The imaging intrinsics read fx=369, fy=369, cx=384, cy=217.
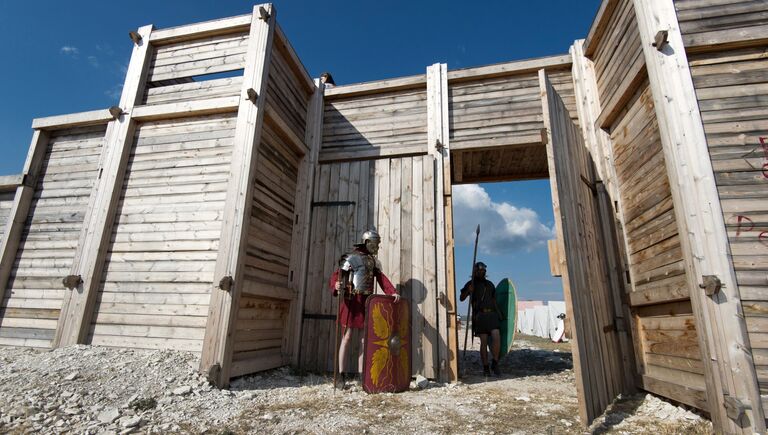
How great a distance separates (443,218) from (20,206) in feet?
21.4

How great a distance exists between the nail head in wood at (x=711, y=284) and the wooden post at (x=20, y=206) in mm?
8580

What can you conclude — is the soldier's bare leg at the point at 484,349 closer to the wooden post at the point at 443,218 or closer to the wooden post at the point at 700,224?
the wooden post at the point at 443,218

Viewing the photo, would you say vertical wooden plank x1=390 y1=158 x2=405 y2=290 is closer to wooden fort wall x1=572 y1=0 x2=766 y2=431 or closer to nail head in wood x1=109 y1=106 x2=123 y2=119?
wooden fort wall x1=572 y1=0 x2=766 y2=431

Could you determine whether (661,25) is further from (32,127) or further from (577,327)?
(32,127)

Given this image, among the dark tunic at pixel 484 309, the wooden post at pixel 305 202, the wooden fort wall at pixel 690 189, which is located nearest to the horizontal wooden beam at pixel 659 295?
the wooden fort wall at pixel 690 189

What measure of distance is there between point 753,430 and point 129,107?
303 inches

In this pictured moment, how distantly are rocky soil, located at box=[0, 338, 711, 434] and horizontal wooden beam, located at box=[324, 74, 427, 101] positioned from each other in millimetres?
4611

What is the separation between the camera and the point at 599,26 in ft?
16.3

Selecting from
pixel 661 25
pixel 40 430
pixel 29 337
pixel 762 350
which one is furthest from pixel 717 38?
pixel 29 337

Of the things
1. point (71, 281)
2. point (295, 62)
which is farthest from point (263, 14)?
point (71, 281)

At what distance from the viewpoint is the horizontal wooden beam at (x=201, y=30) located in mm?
5462

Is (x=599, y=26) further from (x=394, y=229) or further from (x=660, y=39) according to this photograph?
(x=394, y=229)

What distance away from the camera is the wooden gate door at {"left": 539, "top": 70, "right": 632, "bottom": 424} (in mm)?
3147

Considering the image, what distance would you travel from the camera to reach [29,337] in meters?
5.07
